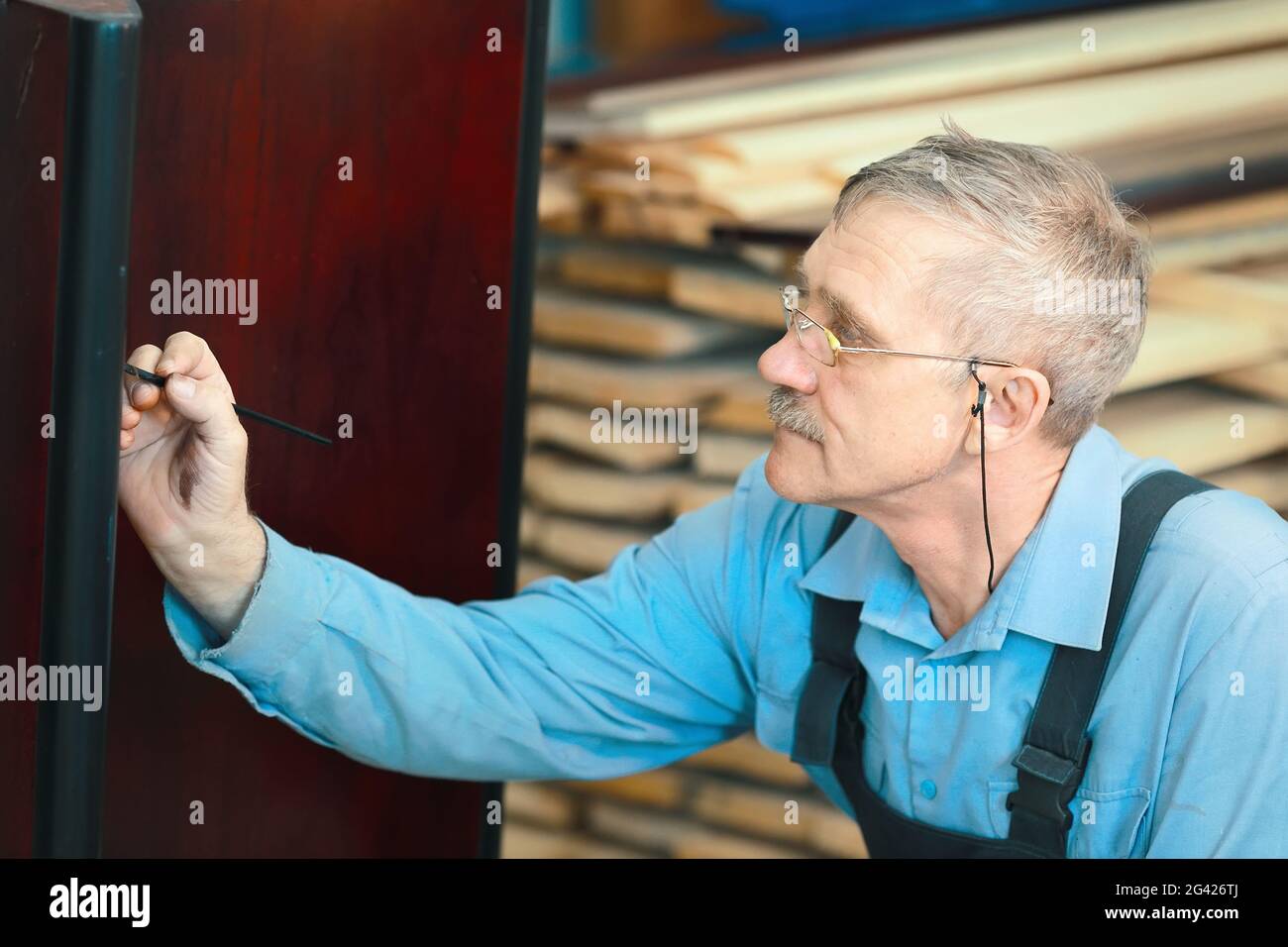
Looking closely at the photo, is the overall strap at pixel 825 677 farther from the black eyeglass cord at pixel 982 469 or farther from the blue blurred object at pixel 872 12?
the blue blurred object at pixel 872 12

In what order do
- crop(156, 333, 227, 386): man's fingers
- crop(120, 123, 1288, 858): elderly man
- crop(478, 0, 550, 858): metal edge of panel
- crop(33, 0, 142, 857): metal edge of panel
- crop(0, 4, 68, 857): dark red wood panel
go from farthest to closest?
crop(478, 0, 550, 858): metal edge of panel < crop(120, 123, 1288, 858): elderly man < crop(156, 333, 227, 386): man's fingers < crop(0, 4, 68, 857): dark red wood panel < crop(33, 0, 142, 857): metal edge of panel

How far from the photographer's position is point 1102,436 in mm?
1457

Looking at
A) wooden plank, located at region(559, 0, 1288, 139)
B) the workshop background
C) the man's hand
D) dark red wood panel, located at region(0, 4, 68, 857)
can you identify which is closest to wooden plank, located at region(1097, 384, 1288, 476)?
the workshop background

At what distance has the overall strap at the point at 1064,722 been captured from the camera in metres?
1.32

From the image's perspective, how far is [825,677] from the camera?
1503mm

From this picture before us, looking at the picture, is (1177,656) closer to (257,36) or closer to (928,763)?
(928,763)

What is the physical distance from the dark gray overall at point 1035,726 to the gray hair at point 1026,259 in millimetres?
123

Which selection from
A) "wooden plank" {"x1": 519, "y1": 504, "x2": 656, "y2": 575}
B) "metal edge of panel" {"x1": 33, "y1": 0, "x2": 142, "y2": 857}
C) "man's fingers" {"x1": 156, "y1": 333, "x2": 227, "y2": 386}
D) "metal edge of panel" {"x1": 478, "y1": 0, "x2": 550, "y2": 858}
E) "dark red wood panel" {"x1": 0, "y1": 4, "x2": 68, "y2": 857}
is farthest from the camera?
"wooden plank" {"x1": 519, "y1": 504, "x2": 656, "y2": 575}

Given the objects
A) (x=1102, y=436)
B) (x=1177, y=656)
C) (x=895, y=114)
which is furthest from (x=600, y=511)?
(x=1177, y=656)

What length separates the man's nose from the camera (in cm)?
135

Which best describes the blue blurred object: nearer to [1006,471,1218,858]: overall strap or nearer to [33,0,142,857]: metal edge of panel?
[1006,471,1218,858]: overall strap

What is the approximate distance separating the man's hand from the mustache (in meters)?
0.49

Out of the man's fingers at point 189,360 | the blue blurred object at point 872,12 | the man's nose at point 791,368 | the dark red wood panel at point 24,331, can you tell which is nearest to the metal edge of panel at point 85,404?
the dark red wood panel at point 24,331
